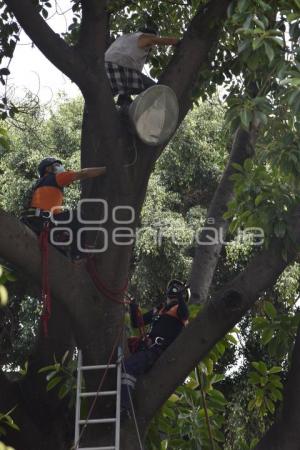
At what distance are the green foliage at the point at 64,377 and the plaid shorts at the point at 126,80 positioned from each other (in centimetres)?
214

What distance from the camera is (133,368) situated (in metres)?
6.41

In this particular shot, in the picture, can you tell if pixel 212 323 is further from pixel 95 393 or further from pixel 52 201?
pixel 52 201

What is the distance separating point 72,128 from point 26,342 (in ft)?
14.7

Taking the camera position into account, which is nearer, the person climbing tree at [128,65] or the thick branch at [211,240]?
the person climbing tree at [128,65]

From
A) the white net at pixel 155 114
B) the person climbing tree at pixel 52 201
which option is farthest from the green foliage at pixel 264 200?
the person climbing tree at pixel 52 201

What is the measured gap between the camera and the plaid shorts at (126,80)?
6.82 meters

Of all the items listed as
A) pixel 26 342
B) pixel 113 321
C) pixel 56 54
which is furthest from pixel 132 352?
pixel 26 342

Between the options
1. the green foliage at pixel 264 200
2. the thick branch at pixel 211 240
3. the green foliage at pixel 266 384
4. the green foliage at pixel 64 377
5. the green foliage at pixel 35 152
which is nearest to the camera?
the green foliage at pixel 264 200

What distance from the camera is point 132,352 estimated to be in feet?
22.2

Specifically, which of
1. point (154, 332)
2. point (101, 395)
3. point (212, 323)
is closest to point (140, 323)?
point (154, 332)

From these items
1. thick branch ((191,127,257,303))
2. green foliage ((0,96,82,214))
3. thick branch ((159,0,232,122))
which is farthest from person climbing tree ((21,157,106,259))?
green foliage ((0,96,82,214))

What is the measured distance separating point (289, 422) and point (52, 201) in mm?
2300

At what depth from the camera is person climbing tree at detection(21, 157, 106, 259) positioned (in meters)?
6.52

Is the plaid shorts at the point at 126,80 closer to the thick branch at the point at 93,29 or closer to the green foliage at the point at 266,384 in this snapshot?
the thick branch at the point at 93,29
